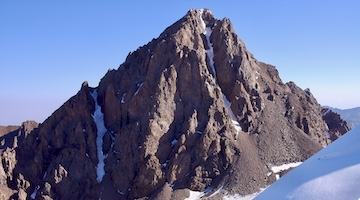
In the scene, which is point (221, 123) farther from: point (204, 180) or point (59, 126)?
point (59, 126)

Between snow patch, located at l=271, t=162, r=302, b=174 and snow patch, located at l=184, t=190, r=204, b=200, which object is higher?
snow patch, located at l=271, t=162, r=302, b=174

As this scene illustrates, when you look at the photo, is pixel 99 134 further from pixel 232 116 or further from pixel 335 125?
pixel 335 125

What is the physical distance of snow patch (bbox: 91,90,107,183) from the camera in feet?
242

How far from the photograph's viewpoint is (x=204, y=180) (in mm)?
→ 68812

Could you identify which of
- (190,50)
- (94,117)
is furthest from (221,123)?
(94,117)

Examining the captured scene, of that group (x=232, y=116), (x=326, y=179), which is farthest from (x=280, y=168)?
(x=326, y=179)

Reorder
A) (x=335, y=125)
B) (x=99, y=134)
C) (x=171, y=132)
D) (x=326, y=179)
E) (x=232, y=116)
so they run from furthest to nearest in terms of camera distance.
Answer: (x=335, y=125) → (x=232, y=116) → (x=99, y=134) → (x=171, y=132) → (x=326, y=179)

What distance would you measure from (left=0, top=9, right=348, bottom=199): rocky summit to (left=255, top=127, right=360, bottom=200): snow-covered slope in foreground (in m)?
56.8

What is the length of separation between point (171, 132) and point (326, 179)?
65.5 metres

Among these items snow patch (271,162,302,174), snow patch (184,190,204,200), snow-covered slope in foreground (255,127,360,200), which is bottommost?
snow patch (184,190,204,200)

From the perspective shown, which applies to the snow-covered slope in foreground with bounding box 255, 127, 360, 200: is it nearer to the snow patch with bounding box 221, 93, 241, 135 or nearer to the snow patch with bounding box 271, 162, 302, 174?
the snow patch with bounding box 271, 162, 302, 174

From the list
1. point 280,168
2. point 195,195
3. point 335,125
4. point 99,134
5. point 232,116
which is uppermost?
point 232,116

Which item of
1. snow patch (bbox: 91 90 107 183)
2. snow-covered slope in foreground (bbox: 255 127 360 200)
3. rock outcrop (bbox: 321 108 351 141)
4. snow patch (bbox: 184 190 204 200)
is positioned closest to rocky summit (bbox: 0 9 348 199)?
snow patch (bbox: 91 90 107 183)

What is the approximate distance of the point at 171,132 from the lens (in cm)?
7438
